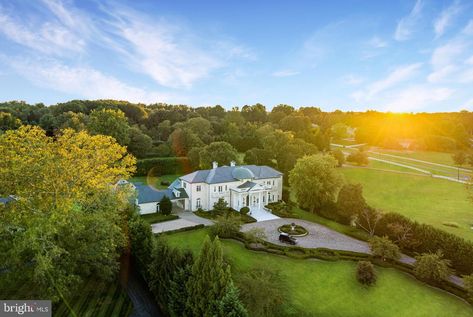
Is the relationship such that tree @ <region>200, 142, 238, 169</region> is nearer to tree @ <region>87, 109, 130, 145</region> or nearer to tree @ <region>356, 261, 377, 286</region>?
tree @ <region>87, 109, 130, 145</region>

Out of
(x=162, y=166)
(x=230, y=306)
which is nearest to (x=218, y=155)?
(x=162, y=166)

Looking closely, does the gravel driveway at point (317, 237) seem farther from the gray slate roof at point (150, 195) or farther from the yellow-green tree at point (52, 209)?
the yellow-green tree at point (52, 209)

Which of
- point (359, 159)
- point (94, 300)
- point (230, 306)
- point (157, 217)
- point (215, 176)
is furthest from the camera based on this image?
point (359, 159)

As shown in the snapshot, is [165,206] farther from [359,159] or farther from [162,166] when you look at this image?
[359,159]

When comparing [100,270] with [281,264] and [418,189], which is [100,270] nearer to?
[281,264]

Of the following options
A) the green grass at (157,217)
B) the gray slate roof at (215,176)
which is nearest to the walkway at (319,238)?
the gray slate roof at (215,176)

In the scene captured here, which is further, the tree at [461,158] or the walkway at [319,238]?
the tree at [461,158]
